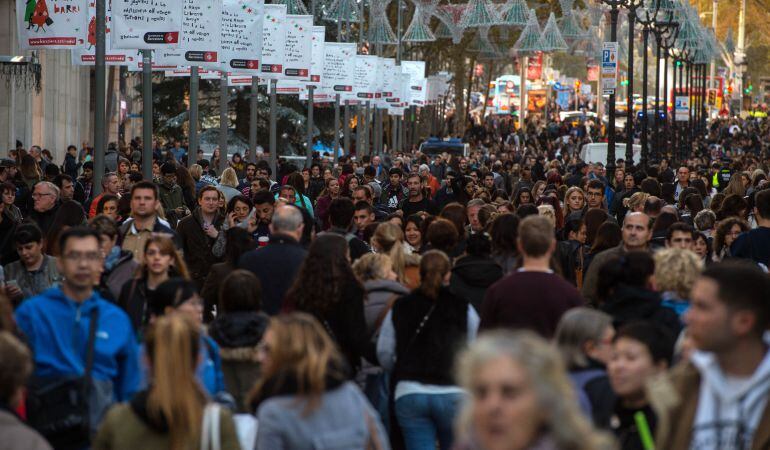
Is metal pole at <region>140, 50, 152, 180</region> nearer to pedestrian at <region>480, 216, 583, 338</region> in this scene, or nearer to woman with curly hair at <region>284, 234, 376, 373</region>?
woman with curly hair at <region>284, 234, 376, 373</region>

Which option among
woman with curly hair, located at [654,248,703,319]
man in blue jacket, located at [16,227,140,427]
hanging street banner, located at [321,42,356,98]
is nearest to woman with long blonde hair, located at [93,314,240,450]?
man in blue jacket, located at [16,227,140,427]

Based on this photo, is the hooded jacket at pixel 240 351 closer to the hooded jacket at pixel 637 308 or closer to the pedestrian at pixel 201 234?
the hooded jacket at pixel 637 308

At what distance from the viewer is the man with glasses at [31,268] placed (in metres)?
9.92

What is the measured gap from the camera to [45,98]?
4456 centimetres

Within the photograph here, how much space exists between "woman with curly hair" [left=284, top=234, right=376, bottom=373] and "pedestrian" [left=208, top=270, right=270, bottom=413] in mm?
786

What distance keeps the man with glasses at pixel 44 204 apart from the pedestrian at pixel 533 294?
6.51 metres

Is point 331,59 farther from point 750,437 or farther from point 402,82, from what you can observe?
point 750,437

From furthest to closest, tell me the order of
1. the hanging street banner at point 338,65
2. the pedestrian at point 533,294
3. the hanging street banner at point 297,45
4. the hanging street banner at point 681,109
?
the hanging street banner at point 681,109, the hanging street banner at point 338,65, the hanging street banner at point 297,45, the pedestrian at point 533,294

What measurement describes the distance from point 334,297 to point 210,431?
2.93m

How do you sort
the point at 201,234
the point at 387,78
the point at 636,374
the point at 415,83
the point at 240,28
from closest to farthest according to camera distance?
the point at 636,374, the point at 201,234, the point at 240,28, the point at 387,78, the point at 415,83

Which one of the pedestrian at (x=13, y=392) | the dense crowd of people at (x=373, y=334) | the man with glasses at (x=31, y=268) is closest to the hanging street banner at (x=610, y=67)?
the dense crowd of people at (x=373, y=334)

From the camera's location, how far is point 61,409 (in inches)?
262

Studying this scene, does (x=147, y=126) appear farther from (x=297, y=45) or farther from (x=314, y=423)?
(x=314, y=423)

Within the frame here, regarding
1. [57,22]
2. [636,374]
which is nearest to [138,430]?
[636,374]
